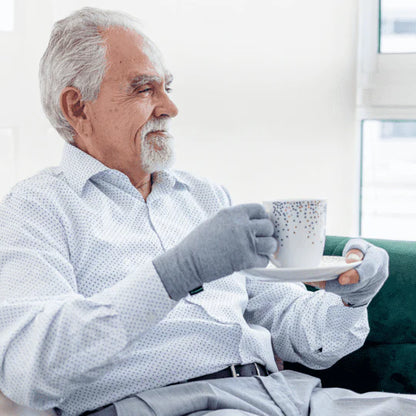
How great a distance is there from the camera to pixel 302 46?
2043mm

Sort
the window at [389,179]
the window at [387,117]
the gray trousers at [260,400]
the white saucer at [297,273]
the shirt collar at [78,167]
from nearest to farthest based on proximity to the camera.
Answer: the white saucer at [297,273]
the gray trousers at [260,400]
the shirt collar at [78,167]
the window at [387,117]
the window at [389,179]

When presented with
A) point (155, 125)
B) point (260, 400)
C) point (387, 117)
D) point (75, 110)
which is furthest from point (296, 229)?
point (387, 117)

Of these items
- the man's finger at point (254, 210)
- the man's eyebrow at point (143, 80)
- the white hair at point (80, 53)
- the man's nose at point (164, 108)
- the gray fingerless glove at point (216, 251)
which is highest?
the white hair at point (80, 53)

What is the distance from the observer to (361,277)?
1110 millimetres

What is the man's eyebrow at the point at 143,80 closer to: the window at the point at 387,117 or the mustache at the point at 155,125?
the mustache at the point at 155,125

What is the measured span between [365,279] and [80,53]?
0.73m

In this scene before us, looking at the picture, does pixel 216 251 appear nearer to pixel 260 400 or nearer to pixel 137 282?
pixel 137 282

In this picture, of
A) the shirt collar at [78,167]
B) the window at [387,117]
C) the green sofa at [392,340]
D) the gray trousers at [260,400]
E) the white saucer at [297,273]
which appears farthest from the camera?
the window at [387,117]

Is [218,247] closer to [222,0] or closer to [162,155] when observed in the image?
[162,155]

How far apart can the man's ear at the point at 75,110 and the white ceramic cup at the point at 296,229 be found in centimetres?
52

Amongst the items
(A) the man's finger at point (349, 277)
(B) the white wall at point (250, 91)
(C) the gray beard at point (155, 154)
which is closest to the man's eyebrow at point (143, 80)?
(C) the gray beard at point (155, 154)

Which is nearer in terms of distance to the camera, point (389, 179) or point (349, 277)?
point (349, 277)

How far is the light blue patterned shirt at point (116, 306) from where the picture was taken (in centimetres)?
97

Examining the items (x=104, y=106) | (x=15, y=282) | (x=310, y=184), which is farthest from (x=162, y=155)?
(x=310, y=184)
